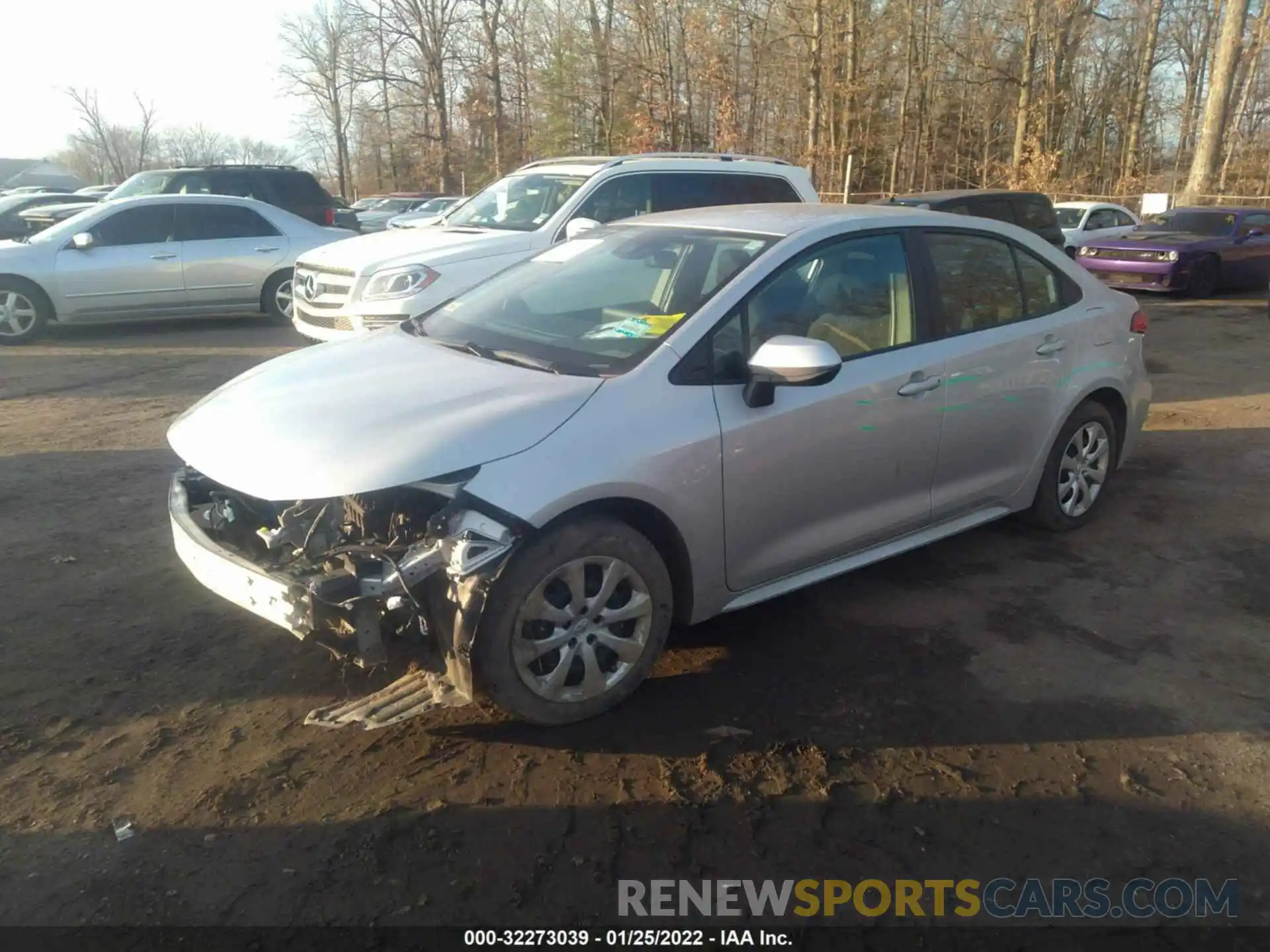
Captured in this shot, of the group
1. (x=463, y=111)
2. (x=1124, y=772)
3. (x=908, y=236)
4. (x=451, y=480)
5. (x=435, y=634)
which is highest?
(x=463, y=111)

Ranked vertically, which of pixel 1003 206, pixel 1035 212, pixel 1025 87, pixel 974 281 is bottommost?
pixel 974 281

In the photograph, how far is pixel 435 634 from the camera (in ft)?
10.7

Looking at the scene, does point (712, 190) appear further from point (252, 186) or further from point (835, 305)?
point (252, 186)

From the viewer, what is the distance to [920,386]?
4.36 metres

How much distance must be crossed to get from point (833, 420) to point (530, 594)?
1.51m

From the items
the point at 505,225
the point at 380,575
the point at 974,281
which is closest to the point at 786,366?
the point at 380,575

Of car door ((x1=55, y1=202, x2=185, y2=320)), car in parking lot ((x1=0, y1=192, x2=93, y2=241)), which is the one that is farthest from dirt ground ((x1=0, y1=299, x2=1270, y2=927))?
car in parking lot ((x1=0, y1=192, x2=93, y2=241))

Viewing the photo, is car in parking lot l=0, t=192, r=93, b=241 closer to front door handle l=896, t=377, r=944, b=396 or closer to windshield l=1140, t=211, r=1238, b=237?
front door handle l=896, t=377, r=944, b=396

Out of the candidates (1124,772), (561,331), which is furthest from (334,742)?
(1124,772)

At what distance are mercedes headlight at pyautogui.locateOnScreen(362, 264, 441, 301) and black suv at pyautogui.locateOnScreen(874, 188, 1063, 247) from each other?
7419 mm

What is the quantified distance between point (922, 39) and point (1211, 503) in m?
34.0

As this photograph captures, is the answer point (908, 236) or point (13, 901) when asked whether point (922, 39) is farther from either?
point (13, 901)

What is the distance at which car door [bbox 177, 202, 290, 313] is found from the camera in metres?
11.8

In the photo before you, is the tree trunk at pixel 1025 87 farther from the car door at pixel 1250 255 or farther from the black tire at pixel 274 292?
the black tire at pixel 274 292
